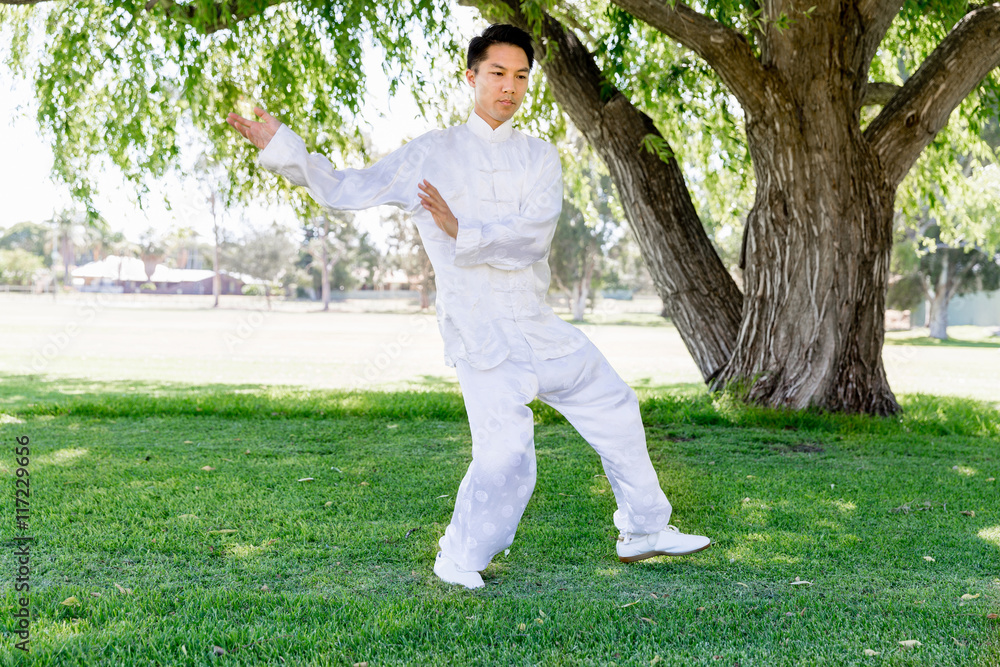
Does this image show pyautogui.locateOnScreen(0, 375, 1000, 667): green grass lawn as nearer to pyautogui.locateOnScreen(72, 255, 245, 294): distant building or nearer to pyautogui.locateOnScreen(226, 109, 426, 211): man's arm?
pyautogui.locateOnScreen(226, 109, 426, 211): man's arm

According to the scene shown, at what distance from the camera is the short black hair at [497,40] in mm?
3014

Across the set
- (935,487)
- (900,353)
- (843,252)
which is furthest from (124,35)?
(900,353)

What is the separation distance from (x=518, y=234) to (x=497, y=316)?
31 cm

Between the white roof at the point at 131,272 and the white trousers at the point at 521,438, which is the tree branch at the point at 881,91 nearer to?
the white trousers at the point at 521,438

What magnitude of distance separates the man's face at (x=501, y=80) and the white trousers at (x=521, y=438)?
866mm

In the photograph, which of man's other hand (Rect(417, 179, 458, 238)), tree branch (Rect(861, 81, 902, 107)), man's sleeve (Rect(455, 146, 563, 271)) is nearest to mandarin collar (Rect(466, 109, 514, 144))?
man's sleeve (Rect(455, 146, 563, 271))

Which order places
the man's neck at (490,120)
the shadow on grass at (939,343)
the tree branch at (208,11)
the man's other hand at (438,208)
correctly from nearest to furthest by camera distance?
the man's other hand at (438,208), the man's neck at (490,120), the tree branch at (208,11), the shadow on grass at (939,343)

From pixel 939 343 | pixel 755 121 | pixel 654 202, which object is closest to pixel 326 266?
pixel 939 343

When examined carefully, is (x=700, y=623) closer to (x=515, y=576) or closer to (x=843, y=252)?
(x=515, y=576)

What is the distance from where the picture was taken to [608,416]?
3131mm

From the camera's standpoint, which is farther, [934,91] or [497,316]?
[934,91]

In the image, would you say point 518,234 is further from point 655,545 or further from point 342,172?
point 655,545

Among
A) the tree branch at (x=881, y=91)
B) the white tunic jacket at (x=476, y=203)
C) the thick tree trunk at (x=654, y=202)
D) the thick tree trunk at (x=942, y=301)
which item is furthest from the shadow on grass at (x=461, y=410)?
the thick tree trunk at (x=942, y=301)

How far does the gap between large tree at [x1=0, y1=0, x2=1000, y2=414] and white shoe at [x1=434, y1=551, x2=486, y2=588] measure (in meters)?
4.04
